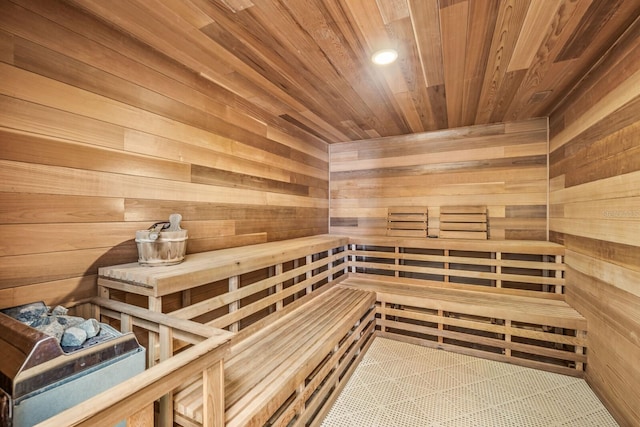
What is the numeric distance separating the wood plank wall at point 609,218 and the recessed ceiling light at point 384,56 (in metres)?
1.15

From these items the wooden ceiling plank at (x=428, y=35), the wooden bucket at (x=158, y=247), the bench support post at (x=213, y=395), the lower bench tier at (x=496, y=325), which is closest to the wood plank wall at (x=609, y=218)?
the lower bench tier at (x=496, y=325)

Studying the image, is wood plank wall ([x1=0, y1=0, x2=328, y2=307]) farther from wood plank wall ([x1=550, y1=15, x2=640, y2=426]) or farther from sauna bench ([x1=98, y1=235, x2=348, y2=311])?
wood plank wall ([x1=550, y1=15, x2=640, y2=426])

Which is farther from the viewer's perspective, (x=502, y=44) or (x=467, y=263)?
(x=467, y=263)

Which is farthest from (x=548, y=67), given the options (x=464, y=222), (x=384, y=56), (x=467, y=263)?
(x=467, y=263)

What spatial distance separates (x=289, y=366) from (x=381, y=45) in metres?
1.70

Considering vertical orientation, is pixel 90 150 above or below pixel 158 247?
above

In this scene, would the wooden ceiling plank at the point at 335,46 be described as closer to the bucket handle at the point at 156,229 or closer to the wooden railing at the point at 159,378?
the bucket handle at the point at 156,229

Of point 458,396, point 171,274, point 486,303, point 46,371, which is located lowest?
point 458,396

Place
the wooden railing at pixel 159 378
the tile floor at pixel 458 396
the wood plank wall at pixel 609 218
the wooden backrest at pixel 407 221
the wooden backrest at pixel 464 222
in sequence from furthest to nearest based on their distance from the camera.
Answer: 1. the wooden backrest at pixel 407 221
2. the wooden backrest at pixel 464 222
3. the tile floor at pixel 458 396
4. the wood plank wall at pixel 609 218
5. the wooden railing at pixel 159 378

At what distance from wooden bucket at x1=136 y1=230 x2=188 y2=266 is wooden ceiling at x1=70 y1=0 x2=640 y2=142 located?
986 mm

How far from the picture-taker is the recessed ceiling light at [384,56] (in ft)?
5.06

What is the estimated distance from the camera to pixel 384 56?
62.4 inches

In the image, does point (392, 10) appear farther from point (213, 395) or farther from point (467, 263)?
point (467, 263)

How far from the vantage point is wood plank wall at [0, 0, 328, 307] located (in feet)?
3.40
